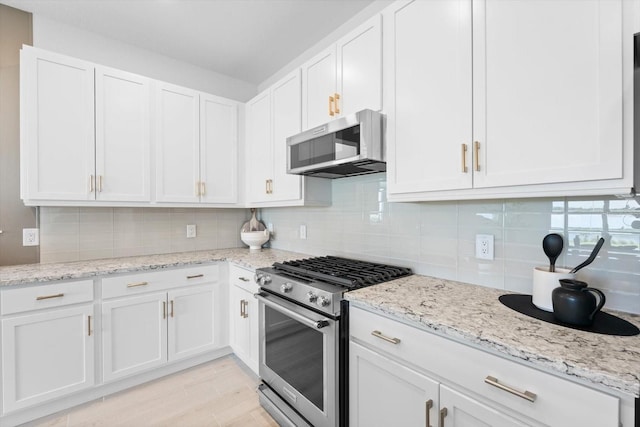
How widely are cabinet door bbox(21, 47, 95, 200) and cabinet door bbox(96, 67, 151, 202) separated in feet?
0.20

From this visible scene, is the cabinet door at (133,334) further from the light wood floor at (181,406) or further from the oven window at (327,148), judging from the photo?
the oven window at (327,148)

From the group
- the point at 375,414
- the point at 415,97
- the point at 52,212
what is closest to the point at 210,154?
the point at 52,212

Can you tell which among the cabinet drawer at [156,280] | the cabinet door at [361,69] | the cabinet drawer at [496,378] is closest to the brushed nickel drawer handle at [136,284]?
the cabinet drawer at [156,280]

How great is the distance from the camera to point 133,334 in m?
2.08

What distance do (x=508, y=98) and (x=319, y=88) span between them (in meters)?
1.20

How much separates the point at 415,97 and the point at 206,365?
8.40 feet

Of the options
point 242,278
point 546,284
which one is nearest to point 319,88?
point 242,278

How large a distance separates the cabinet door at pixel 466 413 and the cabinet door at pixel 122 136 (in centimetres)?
244

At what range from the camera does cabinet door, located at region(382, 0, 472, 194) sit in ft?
4.07

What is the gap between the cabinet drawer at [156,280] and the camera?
200 cm

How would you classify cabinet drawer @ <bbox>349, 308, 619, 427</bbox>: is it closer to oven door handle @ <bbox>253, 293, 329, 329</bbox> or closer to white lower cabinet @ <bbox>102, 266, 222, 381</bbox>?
oven door handle @ <bbox>253, 293, 329, 329</bbox>

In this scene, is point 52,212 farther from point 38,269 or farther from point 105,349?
point 105,349

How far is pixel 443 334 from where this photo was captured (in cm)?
100

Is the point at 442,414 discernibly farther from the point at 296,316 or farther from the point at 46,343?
the point at 46,343
